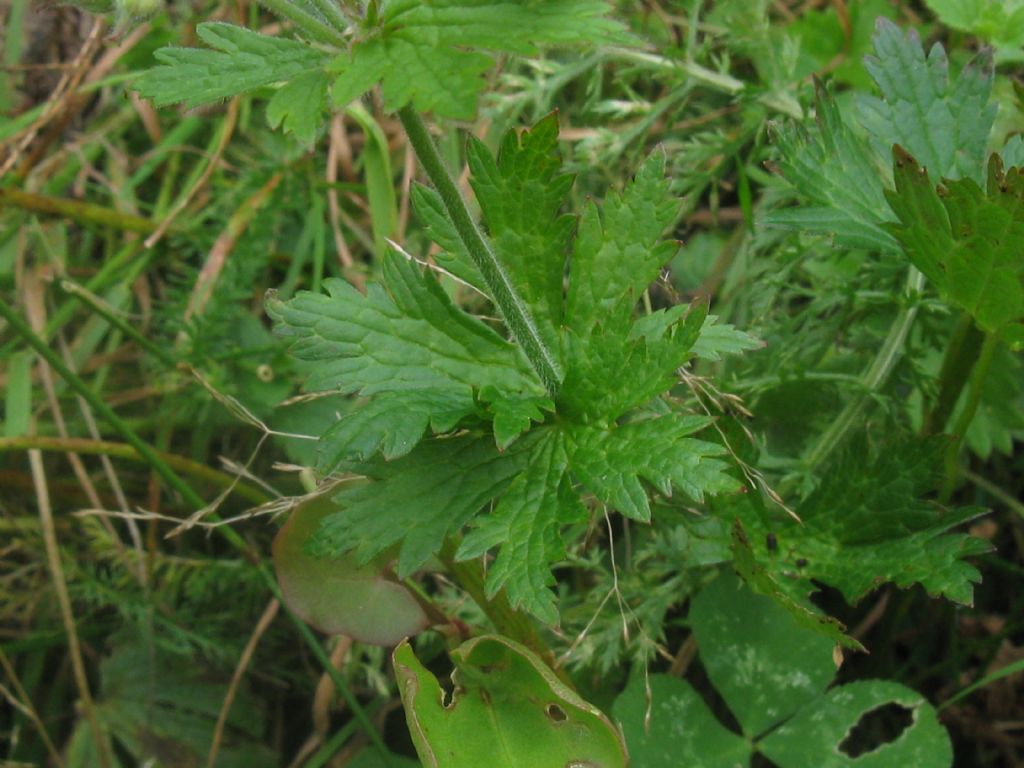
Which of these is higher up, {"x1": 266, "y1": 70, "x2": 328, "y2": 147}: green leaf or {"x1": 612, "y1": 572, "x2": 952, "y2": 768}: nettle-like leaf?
{"x1": 266, "y1": 70, "x2": 328, "y2": 147}: green leaf

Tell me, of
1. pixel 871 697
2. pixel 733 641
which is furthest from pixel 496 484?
pixel 871 697

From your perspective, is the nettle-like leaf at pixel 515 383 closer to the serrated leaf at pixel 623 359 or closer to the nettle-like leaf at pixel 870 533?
the serrated leaf at pixel 623 359

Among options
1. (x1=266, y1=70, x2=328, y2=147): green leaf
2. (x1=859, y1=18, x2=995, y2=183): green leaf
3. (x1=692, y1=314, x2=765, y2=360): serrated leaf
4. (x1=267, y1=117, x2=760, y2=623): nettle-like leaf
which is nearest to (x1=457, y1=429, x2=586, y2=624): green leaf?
(x1=267, y1=117, x2=760, y2=623): nettle-like leaf

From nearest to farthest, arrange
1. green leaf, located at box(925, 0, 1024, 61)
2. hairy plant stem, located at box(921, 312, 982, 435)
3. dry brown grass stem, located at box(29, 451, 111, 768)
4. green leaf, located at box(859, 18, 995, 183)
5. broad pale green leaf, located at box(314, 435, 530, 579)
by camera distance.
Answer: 1. broad pale green leaf, located at box(314, 435, 530, 579)
2. green leaf, located at box(859, 18, 995, 183)
3. hairy plant stem, located at box(921, 312, 982, 435)
4. green leaf, located at box(925, 0, 1024, 61)
5. dry brown grass stem, located at box(29, 451, 111, 768)

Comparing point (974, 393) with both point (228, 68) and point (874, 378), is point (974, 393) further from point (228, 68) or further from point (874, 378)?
point (228, 68)

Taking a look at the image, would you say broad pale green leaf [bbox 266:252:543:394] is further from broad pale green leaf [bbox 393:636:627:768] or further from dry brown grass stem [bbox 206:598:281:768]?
dry brown grass stem [bbox 206:598:281:768]

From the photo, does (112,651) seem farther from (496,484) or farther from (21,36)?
(21,36)

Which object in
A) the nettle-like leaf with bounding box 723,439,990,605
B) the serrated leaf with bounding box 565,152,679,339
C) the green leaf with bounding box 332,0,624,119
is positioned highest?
the green leaf with bounding box 332,0,624,119

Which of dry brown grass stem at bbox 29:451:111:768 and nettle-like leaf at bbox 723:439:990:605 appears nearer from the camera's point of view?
nettle-like leaf at bbox 723:439:990:605
